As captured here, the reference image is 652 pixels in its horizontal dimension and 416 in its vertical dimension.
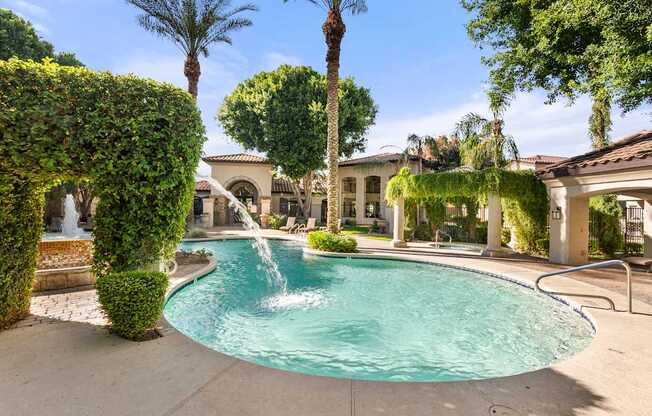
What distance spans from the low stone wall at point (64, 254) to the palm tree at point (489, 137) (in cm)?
1983

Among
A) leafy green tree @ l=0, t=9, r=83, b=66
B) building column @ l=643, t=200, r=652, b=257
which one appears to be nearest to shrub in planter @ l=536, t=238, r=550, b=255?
building column @ l=643, t=200, r=652, b=257

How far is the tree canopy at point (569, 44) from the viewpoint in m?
10.4

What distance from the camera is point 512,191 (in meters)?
15.0

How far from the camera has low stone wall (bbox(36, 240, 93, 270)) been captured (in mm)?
8391

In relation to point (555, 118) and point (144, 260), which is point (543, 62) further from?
point (144, 260)

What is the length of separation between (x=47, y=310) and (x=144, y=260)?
3.20 meters

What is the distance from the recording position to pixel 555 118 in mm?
16234

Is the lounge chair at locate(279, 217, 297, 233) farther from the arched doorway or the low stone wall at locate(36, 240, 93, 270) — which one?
the low stone wall at locate(36, 240, 93, 270)

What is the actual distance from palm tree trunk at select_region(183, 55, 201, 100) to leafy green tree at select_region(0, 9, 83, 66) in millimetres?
9863

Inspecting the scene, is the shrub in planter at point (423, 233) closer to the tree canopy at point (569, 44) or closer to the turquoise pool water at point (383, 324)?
the tree canopy at point (569, 44)

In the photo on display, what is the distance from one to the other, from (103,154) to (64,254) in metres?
7.04

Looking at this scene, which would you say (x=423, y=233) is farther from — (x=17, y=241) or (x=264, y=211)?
(x=17, y=241)

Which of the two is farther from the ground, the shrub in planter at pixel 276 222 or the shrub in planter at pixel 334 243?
the shrub in planter at pixel 276 222

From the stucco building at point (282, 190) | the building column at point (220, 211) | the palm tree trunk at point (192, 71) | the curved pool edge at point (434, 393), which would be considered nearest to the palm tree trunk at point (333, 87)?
the palm tree trunk at point (192, 71)
